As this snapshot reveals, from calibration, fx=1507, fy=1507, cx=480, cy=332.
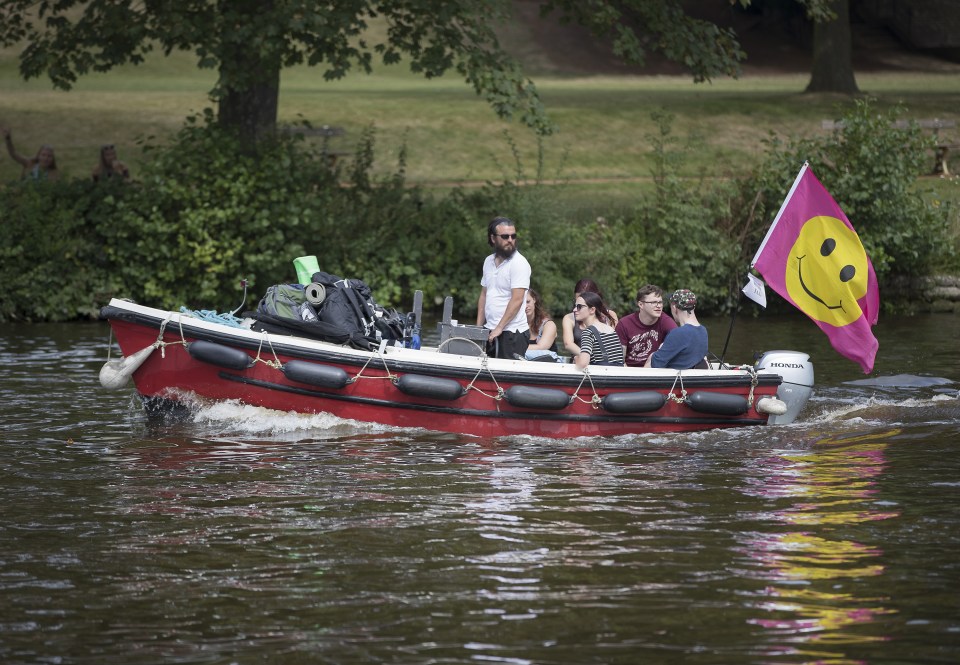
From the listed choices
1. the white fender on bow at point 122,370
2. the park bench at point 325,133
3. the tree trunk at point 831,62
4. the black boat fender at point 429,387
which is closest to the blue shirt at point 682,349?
the black boat fender at point 429,387

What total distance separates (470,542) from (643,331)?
4.67 m

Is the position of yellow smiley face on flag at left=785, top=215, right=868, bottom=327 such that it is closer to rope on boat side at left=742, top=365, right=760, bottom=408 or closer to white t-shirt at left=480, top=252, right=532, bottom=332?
rope on boat side at left=742, top=365, right=760, bottom=408

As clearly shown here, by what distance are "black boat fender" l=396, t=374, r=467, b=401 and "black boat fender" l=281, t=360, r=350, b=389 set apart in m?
0.50

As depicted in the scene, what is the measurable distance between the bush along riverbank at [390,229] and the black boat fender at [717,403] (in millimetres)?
8807

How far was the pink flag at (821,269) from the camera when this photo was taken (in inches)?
536

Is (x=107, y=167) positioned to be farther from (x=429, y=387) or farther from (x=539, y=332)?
(x=429, y=387)

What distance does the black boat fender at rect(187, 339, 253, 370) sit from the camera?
12555 mm

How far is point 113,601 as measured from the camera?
801cm

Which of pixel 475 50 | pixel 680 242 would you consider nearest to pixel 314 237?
pixel 475 50

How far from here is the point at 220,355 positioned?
41.2 ft

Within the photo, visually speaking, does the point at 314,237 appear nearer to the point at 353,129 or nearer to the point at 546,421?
the point at 546,421

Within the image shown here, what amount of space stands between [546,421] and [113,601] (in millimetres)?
5562

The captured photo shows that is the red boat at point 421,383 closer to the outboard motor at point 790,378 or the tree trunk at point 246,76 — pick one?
the outboard motor at point 790,378

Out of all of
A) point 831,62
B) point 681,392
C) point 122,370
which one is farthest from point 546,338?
point 831,62
